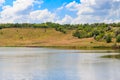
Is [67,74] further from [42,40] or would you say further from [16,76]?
[42,40]

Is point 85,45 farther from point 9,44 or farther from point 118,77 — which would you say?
point 118,77

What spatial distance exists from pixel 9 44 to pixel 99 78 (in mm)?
145314

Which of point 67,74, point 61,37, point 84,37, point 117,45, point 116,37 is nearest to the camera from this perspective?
point 67,74

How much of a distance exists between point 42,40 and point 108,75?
15123cm

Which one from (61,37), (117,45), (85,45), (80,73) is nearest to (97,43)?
(85,45)

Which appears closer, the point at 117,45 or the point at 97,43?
the point at 117,45

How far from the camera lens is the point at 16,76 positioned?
4281cm

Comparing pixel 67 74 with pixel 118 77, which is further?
pixel 67 74

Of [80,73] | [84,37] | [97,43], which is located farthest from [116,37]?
[80,73]

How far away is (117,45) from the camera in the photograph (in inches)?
5290

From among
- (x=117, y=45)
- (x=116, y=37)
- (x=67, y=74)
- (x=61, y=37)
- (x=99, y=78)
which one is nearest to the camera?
(x=99, y=78)

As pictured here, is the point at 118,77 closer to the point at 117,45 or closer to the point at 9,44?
the point at 117,45

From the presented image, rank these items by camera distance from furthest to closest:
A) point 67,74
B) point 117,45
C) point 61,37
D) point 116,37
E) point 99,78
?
point 61,37
point 116,37
point 117,45
point 67,74
point 99,78

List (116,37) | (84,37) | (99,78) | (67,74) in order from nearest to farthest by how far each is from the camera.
A: (99,78) < (67,74) < (116,37) < (84,37)
